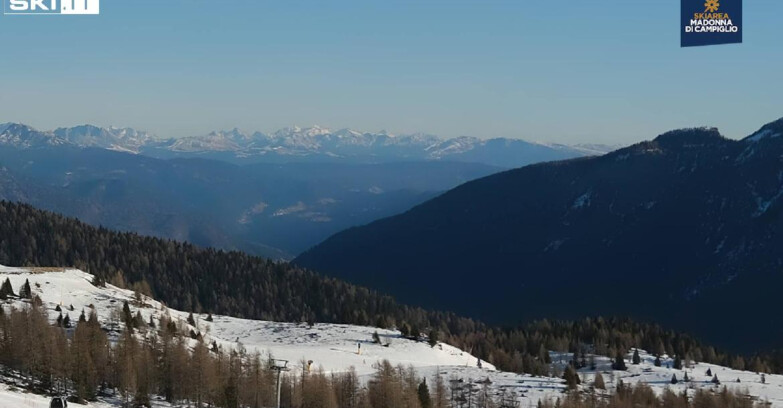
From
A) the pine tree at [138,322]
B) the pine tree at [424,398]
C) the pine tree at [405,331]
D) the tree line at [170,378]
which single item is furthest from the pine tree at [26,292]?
the pine tree at [405,331]

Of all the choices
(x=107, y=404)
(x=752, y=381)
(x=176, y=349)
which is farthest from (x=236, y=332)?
(x=752, y=381)

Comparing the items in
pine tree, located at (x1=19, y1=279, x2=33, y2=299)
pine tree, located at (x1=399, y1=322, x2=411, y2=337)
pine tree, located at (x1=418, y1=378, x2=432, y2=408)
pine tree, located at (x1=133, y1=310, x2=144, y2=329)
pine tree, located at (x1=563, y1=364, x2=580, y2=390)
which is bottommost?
pine tree, located at (x1=563, y1=364, x2=580, y2=390)

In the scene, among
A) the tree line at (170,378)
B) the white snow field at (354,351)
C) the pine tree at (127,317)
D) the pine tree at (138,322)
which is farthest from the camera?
the white snow field at (354,351)

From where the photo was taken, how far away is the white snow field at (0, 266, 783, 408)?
143750 mm

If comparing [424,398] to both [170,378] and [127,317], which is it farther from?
[127,317]

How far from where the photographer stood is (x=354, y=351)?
164500 mm

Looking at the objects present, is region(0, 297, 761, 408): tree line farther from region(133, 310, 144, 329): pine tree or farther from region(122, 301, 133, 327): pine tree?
region(133, 310, 144, 329): pine tree

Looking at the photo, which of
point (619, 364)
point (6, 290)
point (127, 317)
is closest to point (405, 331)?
point (619, 364)

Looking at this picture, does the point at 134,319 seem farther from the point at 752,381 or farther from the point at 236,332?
the point at 752,381

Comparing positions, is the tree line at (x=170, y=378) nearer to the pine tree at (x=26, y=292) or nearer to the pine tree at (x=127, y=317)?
the pine tree at (x=127, y=317)

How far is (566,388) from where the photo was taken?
13738cm

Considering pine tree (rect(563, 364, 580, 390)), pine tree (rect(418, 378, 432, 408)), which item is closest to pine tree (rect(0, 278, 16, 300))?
pine tree (rect(418, 378, 432, 408))

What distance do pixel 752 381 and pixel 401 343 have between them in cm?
7202

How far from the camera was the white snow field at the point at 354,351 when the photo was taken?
14375 centimetres
